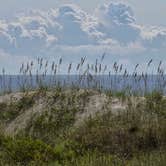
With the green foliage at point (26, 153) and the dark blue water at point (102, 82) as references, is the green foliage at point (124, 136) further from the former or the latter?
the dark blue water at point (102, 82)

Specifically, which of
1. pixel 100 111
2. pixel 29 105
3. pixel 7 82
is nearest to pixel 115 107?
pixel 100 111

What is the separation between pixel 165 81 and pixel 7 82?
5521 millimetres

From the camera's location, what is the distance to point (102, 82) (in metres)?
17.5

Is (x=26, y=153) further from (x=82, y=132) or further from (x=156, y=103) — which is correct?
(x=156, y=103)

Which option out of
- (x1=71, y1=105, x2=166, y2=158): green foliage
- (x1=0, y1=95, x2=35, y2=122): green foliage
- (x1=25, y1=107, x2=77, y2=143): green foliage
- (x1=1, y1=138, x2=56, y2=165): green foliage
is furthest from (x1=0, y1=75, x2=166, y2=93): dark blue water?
A: (x1=1, y1=138, x2=56, y2=165): green foliage

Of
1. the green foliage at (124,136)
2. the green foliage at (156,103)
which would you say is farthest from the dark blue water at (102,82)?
the green foliage at (124,136)

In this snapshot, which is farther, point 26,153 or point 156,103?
point 156,103

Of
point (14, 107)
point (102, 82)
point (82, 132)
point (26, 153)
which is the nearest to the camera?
point (26, 153)

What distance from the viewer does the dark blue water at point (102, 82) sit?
54.4 feet

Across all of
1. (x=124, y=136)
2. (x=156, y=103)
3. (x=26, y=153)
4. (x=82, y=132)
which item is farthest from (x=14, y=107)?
(x=26, y=153)

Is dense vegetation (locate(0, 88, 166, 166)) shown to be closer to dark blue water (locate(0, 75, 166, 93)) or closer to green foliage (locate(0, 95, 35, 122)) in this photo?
green foliage (locate(0, 95, 35, 122))

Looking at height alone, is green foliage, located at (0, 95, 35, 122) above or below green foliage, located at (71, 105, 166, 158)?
above

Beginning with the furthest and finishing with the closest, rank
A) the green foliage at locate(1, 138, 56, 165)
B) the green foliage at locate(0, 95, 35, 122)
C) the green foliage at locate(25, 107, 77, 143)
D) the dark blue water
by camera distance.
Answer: the green foliage at locate(0, 95, 35, 122) → the dark blue water → the green foliage at locate(25, 107, 77, 143) → the green foliage at locate(1, 138, 56, 165)

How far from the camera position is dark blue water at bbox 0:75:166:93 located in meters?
16.6
